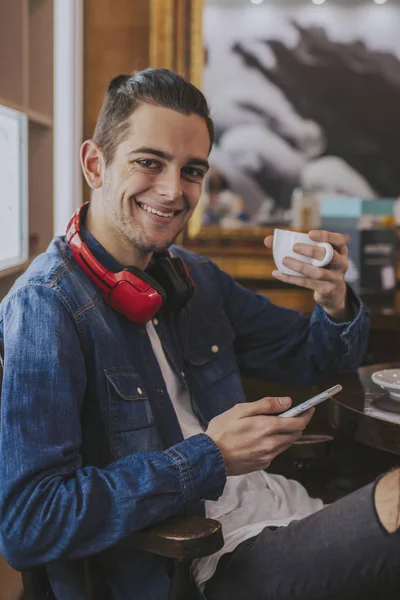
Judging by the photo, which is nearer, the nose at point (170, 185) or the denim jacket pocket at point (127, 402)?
the denim jacket pocket at point (127, 402)

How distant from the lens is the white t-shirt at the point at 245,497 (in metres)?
1.40

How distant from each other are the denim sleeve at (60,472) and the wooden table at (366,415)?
0.34 meters

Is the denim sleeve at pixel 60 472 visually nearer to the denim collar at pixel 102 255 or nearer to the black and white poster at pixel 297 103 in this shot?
the denim collar at pixel 102 255

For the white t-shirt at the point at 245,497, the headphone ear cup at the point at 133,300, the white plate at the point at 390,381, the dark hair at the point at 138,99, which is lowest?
the white t-shirt at the point at 245,497

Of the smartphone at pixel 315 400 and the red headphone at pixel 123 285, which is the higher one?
the red headphone at pixel 123 285

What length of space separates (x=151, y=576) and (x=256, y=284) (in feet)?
6.06

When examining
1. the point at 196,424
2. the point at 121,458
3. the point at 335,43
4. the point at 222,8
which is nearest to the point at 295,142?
the point at 335,43

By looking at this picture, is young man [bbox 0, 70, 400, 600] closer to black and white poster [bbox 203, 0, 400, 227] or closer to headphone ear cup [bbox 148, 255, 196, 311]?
headphone ear cup [bbox 148, 255, 196, 311]

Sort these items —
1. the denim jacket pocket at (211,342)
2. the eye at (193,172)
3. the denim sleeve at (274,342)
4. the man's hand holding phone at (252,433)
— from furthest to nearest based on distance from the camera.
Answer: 1. the denim sleeve at (274,342)
2. the denim jacket pocket at (211,342)
3. the eye at (193,172)
4. the man's hand holding phone at (252,433)

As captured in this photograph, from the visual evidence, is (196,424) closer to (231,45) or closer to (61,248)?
(61,248)

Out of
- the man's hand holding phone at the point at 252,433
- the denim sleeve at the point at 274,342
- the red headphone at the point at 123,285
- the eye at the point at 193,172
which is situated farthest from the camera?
the denim sleeve at the point at 274,342

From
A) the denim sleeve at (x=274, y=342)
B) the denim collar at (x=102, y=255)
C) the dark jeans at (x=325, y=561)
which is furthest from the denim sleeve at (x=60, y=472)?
the denim sleeve at (x=274, y=342)

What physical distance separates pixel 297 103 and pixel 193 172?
1.70m

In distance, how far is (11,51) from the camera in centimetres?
183
